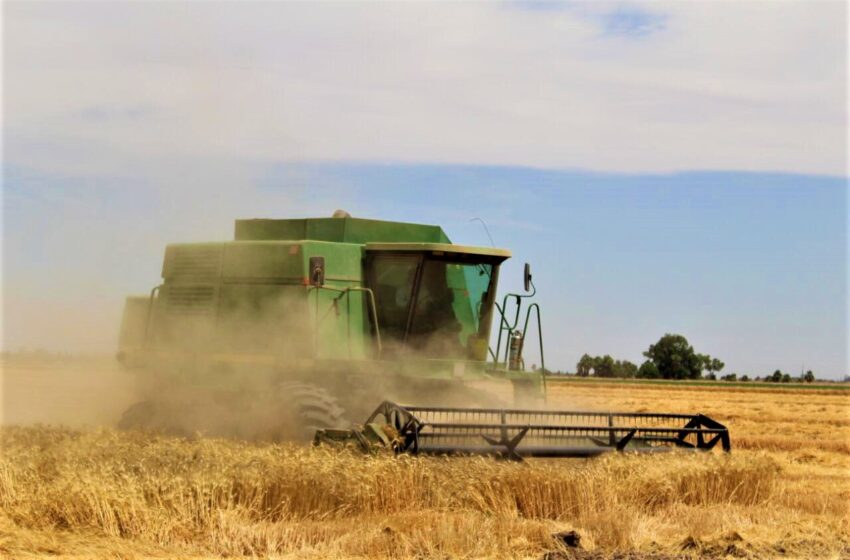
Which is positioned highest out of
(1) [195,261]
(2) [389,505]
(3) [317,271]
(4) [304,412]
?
(1) [195,261]

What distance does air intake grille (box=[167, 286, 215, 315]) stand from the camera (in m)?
13.3

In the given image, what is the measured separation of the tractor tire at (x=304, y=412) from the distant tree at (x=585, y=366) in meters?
67.6

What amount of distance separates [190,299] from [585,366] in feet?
226

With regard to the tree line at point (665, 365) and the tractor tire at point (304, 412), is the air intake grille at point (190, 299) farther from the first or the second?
the tree line at point (665, 365)

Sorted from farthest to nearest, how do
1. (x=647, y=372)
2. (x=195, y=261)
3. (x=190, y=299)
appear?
(x=647, y=372)
(x=195, y=261)
(x=190, y=299)

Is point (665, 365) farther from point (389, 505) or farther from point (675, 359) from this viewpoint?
point (389, 505)

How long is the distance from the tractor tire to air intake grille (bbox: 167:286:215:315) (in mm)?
2370

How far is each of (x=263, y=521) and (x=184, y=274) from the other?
20.4 ft

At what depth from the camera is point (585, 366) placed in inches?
3167

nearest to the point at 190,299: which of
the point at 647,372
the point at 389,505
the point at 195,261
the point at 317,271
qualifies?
the point at 195,261

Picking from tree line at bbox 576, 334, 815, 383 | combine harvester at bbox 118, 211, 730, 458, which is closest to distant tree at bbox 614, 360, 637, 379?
tree line at bbox 576, 334, 815, 383

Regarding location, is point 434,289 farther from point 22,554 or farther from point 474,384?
point 22,554

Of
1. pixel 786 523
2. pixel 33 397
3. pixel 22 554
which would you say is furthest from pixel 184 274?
pixel 33 397

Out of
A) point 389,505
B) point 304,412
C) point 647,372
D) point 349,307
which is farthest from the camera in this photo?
point 647,372
